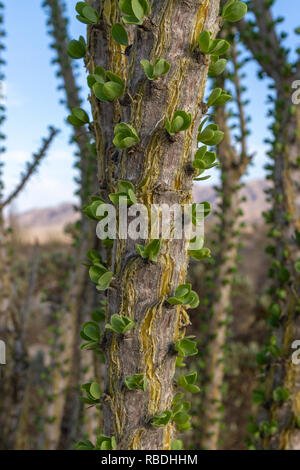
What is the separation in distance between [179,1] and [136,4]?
0.11m

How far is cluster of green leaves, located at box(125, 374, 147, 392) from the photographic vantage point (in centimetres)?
93

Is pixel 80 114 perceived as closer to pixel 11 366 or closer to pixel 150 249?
pixel 150 249

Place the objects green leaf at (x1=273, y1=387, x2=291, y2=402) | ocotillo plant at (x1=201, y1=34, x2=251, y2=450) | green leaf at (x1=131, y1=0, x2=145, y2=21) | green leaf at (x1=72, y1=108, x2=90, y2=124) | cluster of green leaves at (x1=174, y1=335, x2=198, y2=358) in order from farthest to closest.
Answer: ocotillo plant at (x1=201, y1=34, x2=251, y2=450) → green leaf at (x1=273, y1=387, x2=291, y2=402) → green leaf at (x1=72, y1=108, x2=90, y2=124) → cluster of green leaves at (x1=174, y1=335, x2=198, y2=358) → green leaf at (x1=131, y1=0, x2=145, y2=21)

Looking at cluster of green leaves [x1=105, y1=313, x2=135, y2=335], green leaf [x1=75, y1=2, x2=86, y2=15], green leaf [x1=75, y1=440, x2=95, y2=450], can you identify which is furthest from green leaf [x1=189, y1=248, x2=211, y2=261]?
green leaf [x1=75, y1=2, x2=86, y2=15]

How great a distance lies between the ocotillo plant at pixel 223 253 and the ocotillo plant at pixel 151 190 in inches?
78.0

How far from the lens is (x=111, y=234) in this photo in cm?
101

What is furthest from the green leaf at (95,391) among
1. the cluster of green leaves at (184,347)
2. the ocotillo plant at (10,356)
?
the ocotillo plant at (10,356)

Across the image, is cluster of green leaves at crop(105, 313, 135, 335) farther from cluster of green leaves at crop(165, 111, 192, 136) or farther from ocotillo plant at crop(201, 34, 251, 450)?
ocotillo plant at crop(201, 34, 251, 450)

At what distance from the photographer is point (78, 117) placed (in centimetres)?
110

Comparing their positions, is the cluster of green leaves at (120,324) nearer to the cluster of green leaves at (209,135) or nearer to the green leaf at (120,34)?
the cluster of green leaves at (209,135)

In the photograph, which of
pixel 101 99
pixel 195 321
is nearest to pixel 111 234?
pixel 101 99

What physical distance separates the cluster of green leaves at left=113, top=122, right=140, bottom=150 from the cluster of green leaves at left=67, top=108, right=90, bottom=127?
0.22 m

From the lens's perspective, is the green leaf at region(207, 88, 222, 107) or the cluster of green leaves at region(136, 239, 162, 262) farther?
the green leaf at region(207, 88, 222, 107)

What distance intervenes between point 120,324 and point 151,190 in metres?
Answer: 0.32
